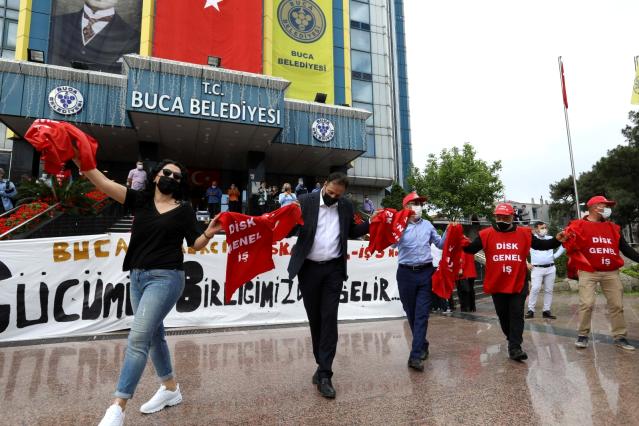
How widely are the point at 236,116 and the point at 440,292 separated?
15.4m

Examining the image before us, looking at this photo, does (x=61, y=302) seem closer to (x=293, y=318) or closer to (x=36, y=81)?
(x=293, y=318)

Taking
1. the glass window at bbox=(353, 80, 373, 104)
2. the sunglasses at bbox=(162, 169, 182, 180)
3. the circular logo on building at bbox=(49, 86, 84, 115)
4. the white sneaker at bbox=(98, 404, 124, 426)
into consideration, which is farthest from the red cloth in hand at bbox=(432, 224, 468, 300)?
the glass window at bbox=(353, 80, 373, 104)

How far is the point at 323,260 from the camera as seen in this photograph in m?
3.71

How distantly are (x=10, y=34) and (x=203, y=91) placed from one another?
1824 cm

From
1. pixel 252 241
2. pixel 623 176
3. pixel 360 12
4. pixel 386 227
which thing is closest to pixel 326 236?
pixel 252 241

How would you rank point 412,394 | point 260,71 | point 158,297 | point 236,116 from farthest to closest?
point 260,71 → point 236,116 → point 412,394 → point 158,297

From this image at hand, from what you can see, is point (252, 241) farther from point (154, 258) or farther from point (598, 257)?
point (598, 257)

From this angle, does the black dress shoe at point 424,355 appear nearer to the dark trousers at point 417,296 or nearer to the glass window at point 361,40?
the dark trousers at point 417,296

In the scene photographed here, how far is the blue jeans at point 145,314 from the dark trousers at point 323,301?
1.18 m

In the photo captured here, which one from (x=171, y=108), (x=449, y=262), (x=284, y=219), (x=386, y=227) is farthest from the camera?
(x=171, y=108)

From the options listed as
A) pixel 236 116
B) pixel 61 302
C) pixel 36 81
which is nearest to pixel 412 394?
pixel 61 302

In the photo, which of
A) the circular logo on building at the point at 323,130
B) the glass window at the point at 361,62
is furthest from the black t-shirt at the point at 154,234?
the glass window at the point at 361,62

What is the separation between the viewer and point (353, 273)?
8516mm

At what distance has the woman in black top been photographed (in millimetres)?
2711
